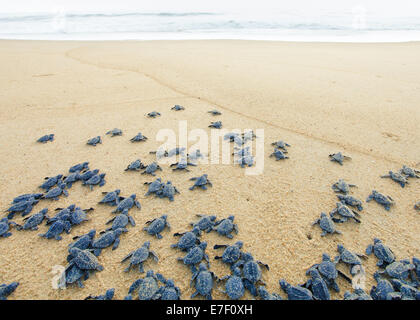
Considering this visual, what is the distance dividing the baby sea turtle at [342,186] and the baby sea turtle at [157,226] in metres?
2.01

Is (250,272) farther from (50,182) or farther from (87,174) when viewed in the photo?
(50,182)

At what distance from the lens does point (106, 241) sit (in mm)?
2162

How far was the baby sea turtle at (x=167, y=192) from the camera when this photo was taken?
8.95 ft

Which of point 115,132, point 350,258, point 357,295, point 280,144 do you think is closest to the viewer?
point 357,295

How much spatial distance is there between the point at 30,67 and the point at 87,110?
14.2 feet

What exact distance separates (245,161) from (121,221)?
176 cm

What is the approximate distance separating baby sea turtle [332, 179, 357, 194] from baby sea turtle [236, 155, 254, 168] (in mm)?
1054

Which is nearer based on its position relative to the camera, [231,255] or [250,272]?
[250,272]

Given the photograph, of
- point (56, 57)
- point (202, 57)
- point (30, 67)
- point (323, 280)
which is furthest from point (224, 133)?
point (56, 57)

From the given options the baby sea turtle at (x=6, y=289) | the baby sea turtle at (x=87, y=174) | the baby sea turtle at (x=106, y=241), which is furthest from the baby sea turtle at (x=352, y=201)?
the baby sea turtle at (x=6, y=289)

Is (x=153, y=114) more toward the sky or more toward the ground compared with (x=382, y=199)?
more toward the sky

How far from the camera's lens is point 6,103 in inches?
189

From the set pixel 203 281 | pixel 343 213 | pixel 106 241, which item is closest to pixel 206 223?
pixel 203 281

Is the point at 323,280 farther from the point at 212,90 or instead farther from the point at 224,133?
the point at 212,90
